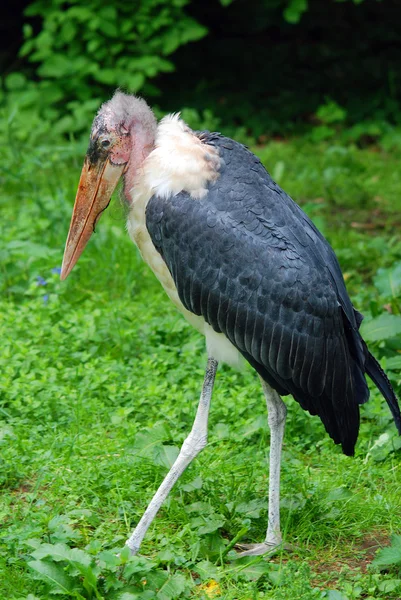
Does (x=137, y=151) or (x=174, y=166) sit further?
(x=137, y=151)

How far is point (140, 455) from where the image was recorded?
381cm

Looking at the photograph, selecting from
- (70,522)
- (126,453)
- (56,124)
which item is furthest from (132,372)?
(56,124)

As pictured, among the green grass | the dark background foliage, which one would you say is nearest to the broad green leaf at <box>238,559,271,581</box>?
the green grass

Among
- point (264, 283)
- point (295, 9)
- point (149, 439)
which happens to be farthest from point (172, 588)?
point (295, 9)

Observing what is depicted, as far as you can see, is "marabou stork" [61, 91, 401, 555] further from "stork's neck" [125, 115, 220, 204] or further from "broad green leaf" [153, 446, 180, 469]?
"broad green leaf" [153, 446, 180, 469]

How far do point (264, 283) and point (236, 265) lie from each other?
4.4 inches

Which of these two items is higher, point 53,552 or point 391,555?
point 391,555

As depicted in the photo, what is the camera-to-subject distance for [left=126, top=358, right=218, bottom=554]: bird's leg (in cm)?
327

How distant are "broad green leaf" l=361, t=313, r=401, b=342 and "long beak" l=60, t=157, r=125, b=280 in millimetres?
1510

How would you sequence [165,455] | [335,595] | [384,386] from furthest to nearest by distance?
[165,455]
[384,386]
[335,595]

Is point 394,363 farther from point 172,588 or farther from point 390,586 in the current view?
point 172,588

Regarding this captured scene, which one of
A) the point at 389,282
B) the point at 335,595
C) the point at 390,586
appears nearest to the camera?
the point at 335,595

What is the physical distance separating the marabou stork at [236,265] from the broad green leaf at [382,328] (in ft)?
3.10

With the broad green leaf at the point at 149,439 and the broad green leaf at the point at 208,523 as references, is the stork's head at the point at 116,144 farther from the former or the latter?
the broad green leaf at the point at 208,523
